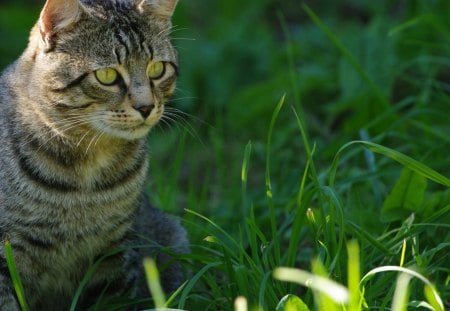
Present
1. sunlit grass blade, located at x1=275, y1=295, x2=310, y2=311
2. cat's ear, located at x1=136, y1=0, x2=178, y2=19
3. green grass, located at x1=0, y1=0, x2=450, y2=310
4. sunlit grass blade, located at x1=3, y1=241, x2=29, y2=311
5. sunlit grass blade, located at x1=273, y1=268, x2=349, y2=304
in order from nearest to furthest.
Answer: sunlit grass blade, located at x1=273, y1=268, x2=349, y2=304 < sunlit grass blade, located at x1=275, y1=295, x2=310, y2=311 < sunlit grass blade, located at x1=3, y1=241, x2=29, y2=311 < green grass, located at x1=0, y1=0, x2=450, y2=310 < cat's ear, located at x1=136, y1=0, x2=178, y2=19

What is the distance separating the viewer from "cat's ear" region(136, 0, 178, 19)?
3.22m

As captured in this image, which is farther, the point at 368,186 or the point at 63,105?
the point at 368,186

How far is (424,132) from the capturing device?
4.21 metres

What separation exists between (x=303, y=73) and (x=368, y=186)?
128 cm

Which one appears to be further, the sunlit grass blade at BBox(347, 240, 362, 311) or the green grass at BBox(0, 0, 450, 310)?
the green grass at BBox(0, 0, 450, 310)

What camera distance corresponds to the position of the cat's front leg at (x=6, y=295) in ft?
9.71

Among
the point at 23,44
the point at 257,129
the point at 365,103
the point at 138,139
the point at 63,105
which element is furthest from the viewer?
the point at 23,44

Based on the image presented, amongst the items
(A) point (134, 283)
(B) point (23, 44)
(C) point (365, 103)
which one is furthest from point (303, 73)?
(A) point (134, 283)

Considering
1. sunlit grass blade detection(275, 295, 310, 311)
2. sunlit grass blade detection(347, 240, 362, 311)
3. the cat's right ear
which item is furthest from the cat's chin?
sunlit grass blade detection(347, 240, 362, 311)

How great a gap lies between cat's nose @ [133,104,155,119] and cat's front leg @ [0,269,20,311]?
2.22ft

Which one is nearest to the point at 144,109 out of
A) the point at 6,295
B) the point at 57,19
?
the point at 57,19

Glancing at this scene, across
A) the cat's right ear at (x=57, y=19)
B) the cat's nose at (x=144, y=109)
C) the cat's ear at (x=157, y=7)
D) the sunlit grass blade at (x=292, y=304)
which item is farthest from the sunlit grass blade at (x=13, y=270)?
the cat's ear at (x=157, y=7)

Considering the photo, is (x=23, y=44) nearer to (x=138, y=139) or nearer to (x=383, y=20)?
(x=383, y=20)

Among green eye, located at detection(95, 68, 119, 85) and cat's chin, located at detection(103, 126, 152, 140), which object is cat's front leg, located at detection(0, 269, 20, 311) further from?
green eye, located at detection(95, 68, 119, 85)
